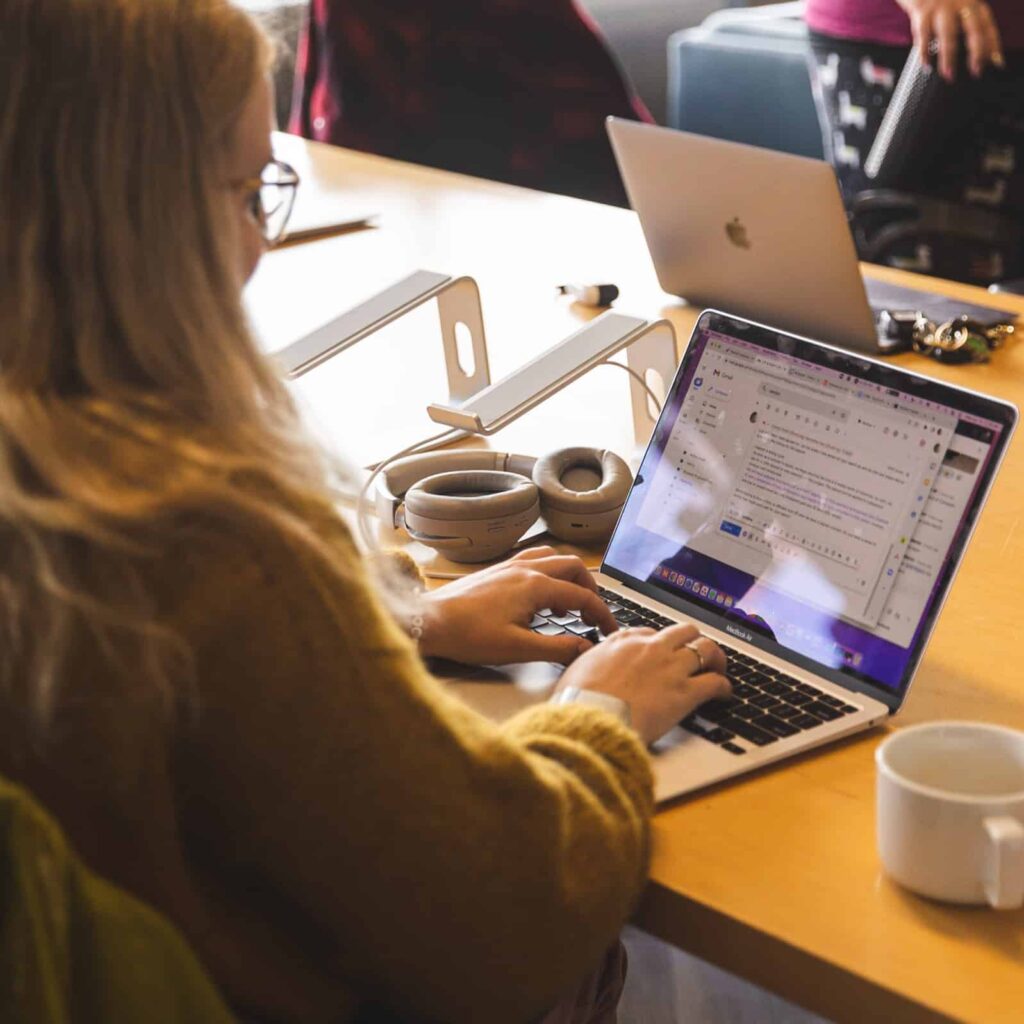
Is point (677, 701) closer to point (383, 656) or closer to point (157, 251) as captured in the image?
point (383, 656)

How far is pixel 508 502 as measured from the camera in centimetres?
121

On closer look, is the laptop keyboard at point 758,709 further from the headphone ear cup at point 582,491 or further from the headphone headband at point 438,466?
the headphone headband at point 438,466

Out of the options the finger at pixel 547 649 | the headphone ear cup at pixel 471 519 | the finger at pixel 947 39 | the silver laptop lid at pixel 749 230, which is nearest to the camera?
the finger at pixel 547 649

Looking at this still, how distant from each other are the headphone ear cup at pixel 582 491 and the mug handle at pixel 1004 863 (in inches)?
20.1

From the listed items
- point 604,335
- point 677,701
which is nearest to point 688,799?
point 677,701

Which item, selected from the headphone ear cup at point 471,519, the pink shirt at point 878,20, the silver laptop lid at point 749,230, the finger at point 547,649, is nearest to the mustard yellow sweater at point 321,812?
the finger at point 547,649

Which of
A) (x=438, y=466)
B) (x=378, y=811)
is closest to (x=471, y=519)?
(x=438, y=466)

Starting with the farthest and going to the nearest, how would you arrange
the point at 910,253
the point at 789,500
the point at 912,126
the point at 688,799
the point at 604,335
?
the point at 910,253 → the point at 912,126 → the point at 604,335 → the point at 789,500 → the point at 688,799

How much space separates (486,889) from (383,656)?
0.13 meters

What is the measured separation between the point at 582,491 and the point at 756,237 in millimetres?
541

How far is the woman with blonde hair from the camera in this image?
0.68m

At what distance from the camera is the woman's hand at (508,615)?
41.2 inches

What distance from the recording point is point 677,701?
3.14 feet

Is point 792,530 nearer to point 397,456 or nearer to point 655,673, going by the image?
point 655,673
